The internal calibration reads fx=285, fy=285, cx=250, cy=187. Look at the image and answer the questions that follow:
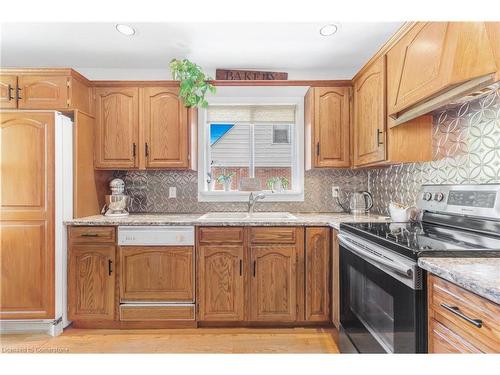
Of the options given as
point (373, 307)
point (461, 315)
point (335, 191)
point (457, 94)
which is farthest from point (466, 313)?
point (335, 191)

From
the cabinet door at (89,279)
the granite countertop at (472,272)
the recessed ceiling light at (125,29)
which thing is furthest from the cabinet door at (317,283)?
the recessed ceiling light at (125,29)

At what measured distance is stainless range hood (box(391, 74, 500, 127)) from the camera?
3.80 feet

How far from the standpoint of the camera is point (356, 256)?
166 centimetres

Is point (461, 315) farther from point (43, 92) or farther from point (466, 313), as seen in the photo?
point (43, 92)

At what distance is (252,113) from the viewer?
3.01 metres

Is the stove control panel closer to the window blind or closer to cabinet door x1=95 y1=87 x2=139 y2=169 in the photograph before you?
the window blind

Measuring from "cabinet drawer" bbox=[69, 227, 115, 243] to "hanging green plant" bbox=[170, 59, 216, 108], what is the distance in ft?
4.13

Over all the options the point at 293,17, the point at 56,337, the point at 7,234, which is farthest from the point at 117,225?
the point at 293,17

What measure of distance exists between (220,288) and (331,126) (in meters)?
1.70

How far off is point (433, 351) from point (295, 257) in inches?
50.4

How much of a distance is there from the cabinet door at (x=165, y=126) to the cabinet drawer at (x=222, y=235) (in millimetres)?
731

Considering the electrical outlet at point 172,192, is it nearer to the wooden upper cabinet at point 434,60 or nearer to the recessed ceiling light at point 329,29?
the recessed ceiling light at point 329,29

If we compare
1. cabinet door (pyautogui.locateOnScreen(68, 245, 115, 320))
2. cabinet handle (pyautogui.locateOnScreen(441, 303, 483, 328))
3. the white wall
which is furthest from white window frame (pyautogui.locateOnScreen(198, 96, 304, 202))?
cabinet handle (pyautogui.locateOnScreen(441, 303, 483, 328))

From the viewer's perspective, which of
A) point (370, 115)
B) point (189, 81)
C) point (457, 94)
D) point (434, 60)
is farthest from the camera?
point (189, 81)
